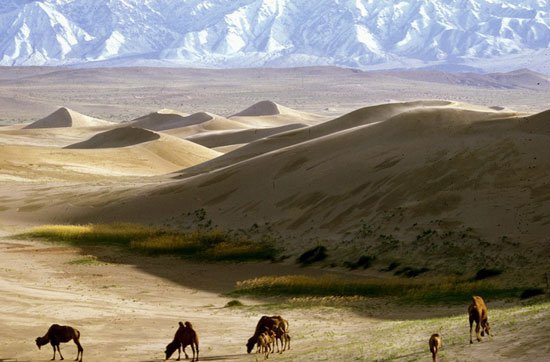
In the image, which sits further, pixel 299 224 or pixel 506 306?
pixel 299 224

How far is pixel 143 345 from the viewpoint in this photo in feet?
65.8

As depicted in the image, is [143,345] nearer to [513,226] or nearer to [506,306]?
[506,306]

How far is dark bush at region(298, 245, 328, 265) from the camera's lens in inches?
1385

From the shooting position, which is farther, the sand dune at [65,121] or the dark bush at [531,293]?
the sand dune at [65,121]

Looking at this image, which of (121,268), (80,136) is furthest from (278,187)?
(80,136)

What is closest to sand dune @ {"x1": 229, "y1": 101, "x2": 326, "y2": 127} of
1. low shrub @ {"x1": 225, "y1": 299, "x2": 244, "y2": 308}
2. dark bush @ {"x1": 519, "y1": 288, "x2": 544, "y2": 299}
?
low shrub @ {"x1": 225, "y1": 299, "x2": 244, "y2": 308}

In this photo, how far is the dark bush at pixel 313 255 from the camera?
115 ft

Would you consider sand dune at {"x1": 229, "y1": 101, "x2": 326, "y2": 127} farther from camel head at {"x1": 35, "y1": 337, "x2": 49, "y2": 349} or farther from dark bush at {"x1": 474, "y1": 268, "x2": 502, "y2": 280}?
camel head at {"x1": 35, "y1": 337, "x2": 49, "y2": 349}

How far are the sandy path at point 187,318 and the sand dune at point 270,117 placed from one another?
102 m

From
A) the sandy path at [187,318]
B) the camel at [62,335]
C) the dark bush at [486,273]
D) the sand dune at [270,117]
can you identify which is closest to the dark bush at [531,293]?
the sandy path at [187,318]

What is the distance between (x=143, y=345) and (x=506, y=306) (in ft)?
29.4

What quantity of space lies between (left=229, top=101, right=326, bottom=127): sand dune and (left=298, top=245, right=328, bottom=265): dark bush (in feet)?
327

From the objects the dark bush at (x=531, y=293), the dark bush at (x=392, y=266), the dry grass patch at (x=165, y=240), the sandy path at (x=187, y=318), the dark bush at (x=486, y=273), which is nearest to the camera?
the sandy path at (x=187, y=318)

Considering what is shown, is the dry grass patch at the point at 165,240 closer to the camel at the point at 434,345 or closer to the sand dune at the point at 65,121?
the camel at the point at 434,345
